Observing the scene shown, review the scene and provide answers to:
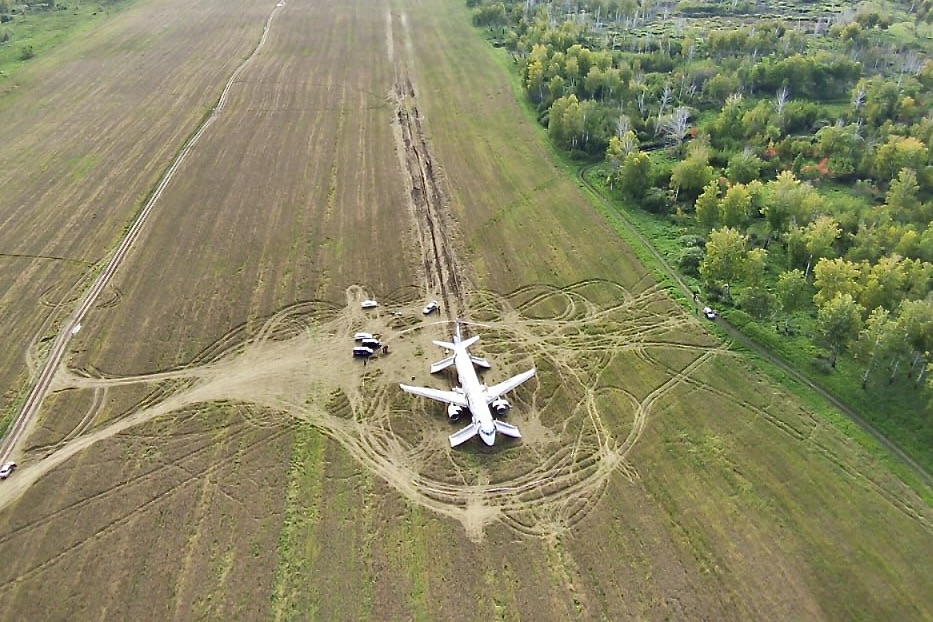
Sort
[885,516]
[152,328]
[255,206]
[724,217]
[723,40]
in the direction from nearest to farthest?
[885,516]
[152,328]
[724,217]
[255,206]
[723,40]

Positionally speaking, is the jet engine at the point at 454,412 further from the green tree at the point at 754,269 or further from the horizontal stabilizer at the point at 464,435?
the green tree at the point at 754,269

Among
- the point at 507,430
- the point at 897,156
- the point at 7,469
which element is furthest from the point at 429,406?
the point at 897,156

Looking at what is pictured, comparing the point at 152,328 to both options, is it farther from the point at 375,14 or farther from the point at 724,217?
the point at 375,14

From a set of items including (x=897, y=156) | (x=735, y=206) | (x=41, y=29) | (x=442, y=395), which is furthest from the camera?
(x=41, y=29)

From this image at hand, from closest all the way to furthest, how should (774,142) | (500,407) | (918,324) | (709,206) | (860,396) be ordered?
(918,324)
(500,407)
(860,396)
(709,206)
(774,142)

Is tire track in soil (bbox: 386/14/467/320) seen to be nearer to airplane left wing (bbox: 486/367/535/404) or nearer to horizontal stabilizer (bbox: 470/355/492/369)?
horizontal stabilizer (bbox: 470/355/492/369)

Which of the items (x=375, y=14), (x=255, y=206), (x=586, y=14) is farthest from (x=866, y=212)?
(x=375, y=14)

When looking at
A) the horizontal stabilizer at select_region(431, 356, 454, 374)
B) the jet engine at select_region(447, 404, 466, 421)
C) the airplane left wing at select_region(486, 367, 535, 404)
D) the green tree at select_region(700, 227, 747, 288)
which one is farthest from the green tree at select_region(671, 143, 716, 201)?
the jet engine at select_region(447, 404, 466, 421)

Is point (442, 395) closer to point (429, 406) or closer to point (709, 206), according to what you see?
point (429, 406)
